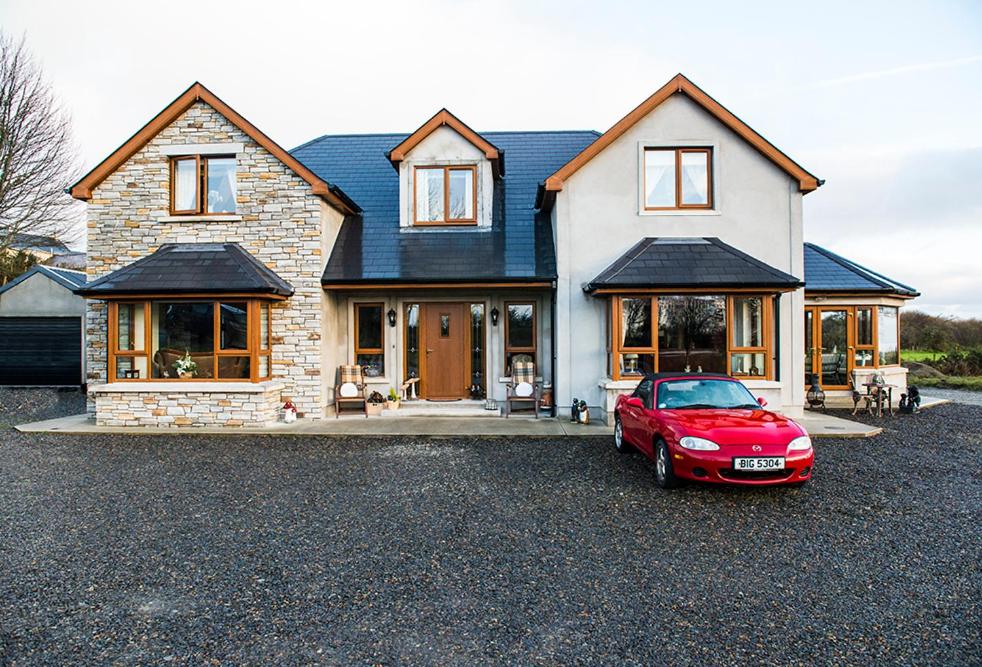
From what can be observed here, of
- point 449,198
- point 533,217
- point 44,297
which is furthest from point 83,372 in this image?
point 533,217

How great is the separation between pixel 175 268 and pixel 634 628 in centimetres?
1146

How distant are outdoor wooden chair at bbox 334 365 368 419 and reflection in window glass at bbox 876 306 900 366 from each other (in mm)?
13621

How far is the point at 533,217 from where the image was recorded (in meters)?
13.8

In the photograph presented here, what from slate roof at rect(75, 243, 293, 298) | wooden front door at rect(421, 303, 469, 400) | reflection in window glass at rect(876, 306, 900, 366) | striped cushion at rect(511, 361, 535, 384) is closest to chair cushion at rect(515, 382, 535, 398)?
striped cushion at rect(511, 361, 535, 384)

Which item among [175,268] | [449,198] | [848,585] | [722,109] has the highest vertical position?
[722,109]

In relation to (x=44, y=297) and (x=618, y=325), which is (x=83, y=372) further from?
(x=618, y=325)

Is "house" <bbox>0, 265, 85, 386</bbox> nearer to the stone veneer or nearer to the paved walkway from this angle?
the stone veneer

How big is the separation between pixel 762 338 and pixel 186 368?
40.1 feet

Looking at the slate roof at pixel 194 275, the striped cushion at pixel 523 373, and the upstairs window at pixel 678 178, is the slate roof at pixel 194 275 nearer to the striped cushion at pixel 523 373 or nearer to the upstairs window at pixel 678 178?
the striped cushion at pixel 523 373

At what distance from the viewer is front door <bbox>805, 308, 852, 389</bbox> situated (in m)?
14.7

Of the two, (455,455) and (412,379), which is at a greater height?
(412,379)

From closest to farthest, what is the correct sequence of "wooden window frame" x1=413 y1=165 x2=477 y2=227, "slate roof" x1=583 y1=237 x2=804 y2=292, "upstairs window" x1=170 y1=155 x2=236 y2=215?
"slate roof" x1=583 y1=237 x2=804 y2=292 → "upstairs window" x1=170 y1=155 x2=236 y2=215 → "wooden window frame" x1=413 y1=165 x2=477 y2=227

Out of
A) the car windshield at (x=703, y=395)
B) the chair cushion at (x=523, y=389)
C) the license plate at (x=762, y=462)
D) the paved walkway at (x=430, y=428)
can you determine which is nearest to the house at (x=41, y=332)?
the paved walkway at (x=430, y=428)

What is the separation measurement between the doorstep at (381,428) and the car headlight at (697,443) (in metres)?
3.94
